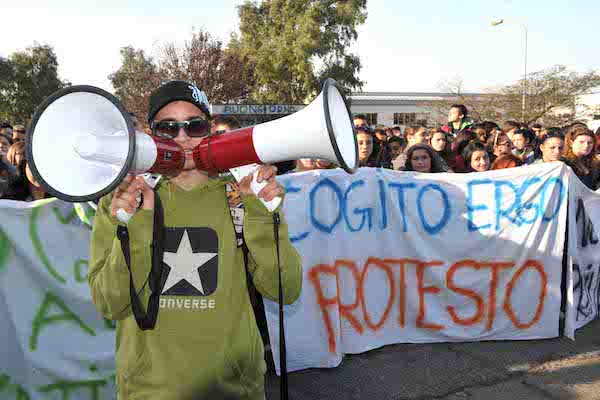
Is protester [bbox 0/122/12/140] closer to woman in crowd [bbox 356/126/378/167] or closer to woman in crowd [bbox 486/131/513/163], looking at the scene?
woman in crowd [bbox 356/126/378/167]

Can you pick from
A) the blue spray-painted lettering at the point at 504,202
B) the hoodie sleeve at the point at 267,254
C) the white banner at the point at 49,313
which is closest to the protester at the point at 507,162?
the blue spray-painted lettering at the point at 504,202

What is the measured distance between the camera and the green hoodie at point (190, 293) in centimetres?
149

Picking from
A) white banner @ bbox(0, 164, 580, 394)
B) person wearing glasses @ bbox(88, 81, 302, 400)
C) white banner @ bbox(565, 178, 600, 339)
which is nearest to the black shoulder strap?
person wearing glasses @ bbox(88, 81, 302, 400)

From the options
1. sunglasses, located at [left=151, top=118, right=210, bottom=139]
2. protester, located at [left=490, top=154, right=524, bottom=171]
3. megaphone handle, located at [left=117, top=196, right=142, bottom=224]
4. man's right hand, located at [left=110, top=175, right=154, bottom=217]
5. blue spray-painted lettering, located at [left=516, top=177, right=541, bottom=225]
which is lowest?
blue spray-painted lettering, located at [left=516, top=177, right=541, bottom=225]

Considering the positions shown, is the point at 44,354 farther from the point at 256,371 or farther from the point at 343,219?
the point at 343,219

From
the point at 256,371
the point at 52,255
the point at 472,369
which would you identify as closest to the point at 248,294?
the point at 256,371

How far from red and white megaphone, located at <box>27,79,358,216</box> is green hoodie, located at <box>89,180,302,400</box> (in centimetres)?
17

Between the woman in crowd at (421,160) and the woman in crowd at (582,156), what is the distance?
4.33ft

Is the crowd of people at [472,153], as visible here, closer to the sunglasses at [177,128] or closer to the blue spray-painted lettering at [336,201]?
the blue spray-painted lettering at [336,201]

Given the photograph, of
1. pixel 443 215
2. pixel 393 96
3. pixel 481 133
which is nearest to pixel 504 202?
pixel 443 215

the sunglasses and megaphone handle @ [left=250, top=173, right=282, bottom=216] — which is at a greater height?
the sunglasses

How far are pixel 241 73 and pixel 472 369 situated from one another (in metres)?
30.4

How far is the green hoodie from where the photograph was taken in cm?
149

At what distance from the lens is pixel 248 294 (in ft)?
5.33
